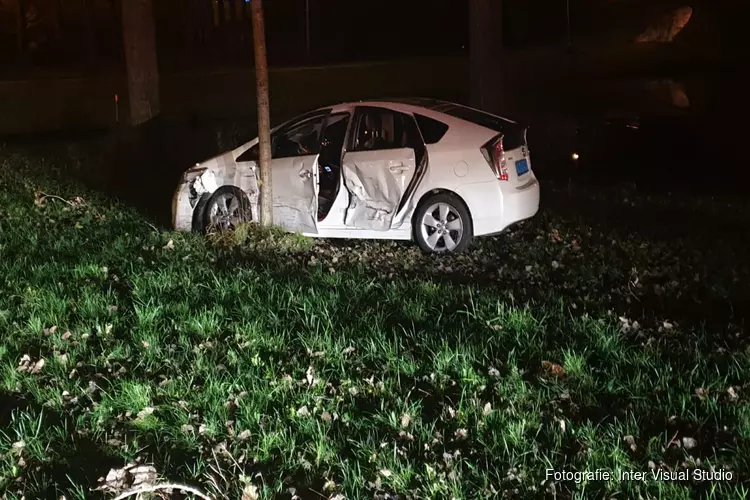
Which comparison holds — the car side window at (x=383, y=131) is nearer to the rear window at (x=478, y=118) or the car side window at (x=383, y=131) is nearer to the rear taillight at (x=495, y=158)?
the rear window at (x=478, y=118)

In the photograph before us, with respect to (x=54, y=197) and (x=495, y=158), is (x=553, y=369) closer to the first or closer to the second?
(x=495, y=158)

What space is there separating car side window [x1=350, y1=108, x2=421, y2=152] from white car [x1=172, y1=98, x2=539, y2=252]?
10 mm

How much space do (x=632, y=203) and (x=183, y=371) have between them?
6471 mm

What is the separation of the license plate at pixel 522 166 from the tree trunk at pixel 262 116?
2590mm

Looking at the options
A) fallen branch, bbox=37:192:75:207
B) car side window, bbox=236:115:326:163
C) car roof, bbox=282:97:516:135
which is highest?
car roof, bbox=282:97:516:135

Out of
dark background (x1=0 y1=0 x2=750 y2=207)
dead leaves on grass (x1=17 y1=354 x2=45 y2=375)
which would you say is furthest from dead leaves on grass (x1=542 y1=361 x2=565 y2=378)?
Answer: dark background (x1=0 y1=0 x2=750 y2=207)

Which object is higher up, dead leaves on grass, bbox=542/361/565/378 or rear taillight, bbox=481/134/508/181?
rear taillight, bbox=481/134/508/181

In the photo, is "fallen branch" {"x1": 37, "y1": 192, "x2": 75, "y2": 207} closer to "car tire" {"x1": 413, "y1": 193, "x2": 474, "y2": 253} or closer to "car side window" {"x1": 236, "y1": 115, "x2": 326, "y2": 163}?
"car side window" {"x1": 236, "y1": 115, "x2": 326, "y2": 163}

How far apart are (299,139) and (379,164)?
1125 millimetres

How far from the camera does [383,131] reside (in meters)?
8.09

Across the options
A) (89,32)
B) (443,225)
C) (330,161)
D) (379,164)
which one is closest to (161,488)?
(443,225)

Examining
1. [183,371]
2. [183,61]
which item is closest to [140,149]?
[183,371]

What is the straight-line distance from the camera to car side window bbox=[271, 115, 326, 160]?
841 cm

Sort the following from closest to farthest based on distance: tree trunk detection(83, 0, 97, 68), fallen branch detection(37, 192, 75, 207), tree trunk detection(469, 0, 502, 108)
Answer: fallen branch detection(37, 192, 75, 207), tree trunk detection(469, 0, 502, 108), tree trunk detection(83, 0, 97, 68)
